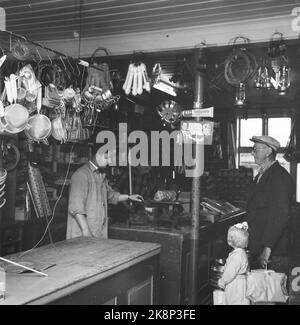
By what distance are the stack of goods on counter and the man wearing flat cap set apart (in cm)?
441

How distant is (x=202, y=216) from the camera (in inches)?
204

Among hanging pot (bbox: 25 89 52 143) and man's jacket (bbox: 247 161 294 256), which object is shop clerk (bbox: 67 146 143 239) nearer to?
hanging pot (bbox: 25 89 52 143)

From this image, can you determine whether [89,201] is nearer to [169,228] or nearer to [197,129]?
[169,228]

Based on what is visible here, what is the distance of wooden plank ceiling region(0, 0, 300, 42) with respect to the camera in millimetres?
3861

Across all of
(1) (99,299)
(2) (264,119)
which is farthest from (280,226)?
(2) (264,119)

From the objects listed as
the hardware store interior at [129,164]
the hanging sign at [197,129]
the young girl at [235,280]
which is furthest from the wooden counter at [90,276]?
the hanging sign at [197,129]

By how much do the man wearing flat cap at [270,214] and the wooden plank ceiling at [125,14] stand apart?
136 centimetres

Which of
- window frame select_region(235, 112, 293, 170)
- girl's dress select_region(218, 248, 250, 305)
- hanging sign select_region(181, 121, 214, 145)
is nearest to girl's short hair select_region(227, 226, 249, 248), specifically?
girl's dress select_region(218, 248, 250, 305)

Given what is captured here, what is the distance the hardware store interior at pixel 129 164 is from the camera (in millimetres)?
3125

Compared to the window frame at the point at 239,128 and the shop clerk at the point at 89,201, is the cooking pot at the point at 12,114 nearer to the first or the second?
the shop clerk at the point at 89,201

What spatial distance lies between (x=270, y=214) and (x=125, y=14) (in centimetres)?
245

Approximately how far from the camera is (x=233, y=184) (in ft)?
29.3
